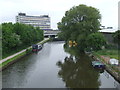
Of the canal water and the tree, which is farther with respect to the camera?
the tree

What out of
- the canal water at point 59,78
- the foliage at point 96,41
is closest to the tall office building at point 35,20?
the foliage at point 96,41

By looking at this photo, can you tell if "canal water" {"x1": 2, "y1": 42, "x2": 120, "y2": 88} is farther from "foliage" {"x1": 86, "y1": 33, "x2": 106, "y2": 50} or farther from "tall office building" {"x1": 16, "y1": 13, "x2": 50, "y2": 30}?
"tall office building" {"x1": 16, "y1": 13, "x2": 50, "y2": 30}

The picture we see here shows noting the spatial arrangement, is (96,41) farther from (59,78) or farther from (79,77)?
(59,78)

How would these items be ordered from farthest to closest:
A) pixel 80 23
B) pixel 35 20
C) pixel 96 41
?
1. pixel 35 20
2. pixel 80 23
3. pixel 96 41

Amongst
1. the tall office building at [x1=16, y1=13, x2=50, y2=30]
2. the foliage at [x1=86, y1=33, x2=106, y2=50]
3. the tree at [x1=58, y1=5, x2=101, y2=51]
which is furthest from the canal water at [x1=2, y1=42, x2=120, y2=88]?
the tall office building at [x1=16, y1=13, x2=50, y2=30]

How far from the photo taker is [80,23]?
36469mm

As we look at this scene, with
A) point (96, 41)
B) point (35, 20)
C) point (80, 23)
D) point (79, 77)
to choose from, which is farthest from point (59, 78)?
point (35, 20)

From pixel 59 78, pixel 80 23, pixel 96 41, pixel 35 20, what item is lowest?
pixel 59 78

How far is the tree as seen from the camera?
118ft

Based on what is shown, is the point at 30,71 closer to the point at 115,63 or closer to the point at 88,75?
the point at 88,75

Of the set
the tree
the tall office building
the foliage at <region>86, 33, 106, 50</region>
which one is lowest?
the foliage at <region>86, 33, 106, 50</region>

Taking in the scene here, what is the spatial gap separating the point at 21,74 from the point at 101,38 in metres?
17.3

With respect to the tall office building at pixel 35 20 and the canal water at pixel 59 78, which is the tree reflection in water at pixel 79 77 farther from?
the tall office building at pixel 35 20

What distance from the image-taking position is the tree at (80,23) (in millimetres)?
36062
